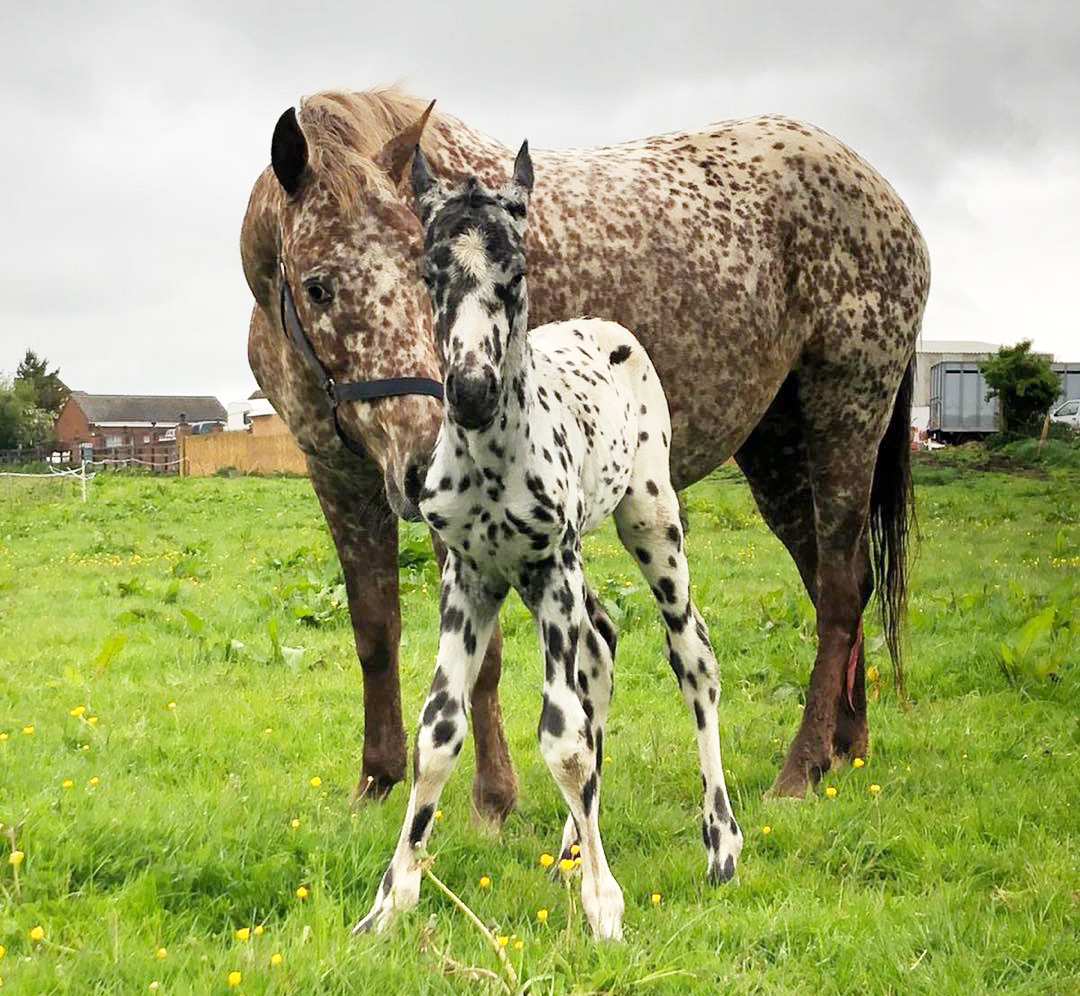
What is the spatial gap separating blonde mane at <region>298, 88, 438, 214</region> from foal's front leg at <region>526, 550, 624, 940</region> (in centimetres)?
151

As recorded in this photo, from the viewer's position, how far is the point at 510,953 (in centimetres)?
300

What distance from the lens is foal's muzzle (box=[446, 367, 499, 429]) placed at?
2.84 meters

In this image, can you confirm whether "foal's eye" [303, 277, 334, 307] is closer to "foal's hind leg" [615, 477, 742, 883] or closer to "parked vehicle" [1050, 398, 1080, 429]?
"foal's hind leg" [615, 477, 742, 883]

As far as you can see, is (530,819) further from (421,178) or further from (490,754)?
(421,178)

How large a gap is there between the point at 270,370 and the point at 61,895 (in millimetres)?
2235

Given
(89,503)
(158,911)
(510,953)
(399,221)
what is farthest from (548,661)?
(89,503)

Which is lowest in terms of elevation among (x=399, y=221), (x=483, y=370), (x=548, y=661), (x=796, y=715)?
(x=796, y=715)

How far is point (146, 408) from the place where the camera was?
86.5 metres

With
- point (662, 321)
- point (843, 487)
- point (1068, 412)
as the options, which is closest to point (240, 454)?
point (1068, 412)

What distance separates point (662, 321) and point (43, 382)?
8727 centimetres

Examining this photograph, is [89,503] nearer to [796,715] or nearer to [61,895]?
[796,715]

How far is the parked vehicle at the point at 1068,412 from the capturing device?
3734 centimetres

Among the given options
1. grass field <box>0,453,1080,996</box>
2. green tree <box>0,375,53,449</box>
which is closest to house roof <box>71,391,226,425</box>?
green tree <box>0,375,53,449</box>

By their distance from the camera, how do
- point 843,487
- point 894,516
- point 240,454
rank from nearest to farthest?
point 843,487 → point 894,516 → point 240,454
